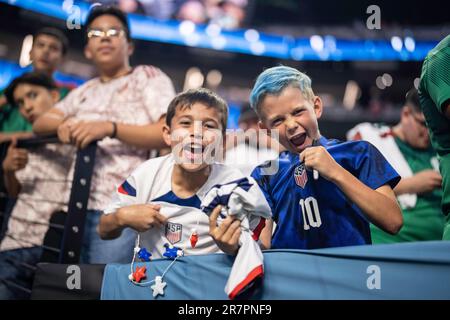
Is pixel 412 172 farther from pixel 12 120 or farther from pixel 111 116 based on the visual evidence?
pixel 12 120

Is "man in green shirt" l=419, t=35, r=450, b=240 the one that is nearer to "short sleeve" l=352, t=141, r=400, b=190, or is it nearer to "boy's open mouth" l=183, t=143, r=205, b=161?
"short sleeve" l=352, t=141, r=400, b=190

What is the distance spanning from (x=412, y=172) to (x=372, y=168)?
1076mm

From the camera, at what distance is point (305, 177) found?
1.67m

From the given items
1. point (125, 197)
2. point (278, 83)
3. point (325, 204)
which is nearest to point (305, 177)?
point (325, 204)

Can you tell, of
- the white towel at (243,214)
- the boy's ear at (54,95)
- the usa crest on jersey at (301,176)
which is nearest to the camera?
the white towel at (243,214)

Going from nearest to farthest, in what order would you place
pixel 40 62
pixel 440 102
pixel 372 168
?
pixel 440 102, pixel 372 168, pixel 40 62

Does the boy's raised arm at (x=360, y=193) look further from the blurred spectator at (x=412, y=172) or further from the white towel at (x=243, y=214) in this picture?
the blurred spectator at (x=412, y=172)

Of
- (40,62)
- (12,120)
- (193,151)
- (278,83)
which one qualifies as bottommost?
(193,151)

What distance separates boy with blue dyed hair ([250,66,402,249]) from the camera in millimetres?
1562

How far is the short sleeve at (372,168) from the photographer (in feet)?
4.88

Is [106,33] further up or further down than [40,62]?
further down

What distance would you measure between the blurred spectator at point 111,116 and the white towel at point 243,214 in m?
0.82

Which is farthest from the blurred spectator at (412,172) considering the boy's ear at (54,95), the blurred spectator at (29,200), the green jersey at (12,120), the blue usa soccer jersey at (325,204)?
the green jersey at (12,120)

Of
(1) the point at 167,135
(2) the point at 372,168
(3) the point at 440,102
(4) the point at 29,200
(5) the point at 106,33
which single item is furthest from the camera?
(4) the point at 29,200
